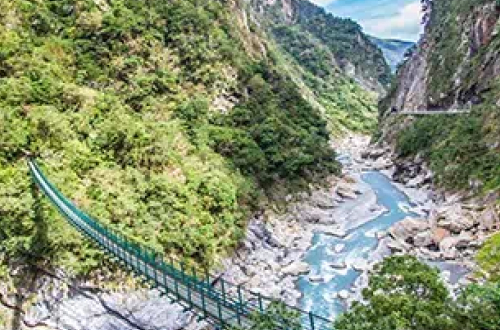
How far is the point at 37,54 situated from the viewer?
27.8 meters

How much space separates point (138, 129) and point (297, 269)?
30.1ft

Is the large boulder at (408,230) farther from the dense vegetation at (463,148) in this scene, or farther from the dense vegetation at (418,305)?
the dense vegetation at (418,305)

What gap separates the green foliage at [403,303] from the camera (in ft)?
26.4

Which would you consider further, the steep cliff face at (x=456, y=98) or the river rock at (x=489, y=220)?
the steep cliff face at (x=456, y=98)

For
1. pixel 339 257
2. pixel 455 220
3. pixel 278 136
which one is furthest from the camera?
pixel 278 136

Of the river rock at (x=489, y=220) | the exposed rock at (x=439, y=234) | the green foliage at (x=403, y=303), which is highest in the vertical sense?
the green foliage at (x=403, y=303)

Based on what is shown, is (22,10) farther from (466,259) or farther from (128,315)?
(466,259)

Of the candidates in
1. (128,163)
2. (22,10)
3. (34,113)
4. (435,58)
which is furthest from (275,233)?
(435,58)

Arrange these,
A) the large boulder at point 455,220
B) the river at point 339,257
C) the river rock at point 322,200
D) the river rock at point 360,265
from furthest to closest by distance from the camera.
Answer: the river rock at point 322,200 → the large boulder at point 455,220 → the river rock at point 360,265 → the river at point 339,257

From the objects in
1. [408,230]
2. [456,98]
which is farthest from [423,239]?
[456,98]

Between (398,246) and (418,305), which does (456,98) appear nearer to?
(398,246)

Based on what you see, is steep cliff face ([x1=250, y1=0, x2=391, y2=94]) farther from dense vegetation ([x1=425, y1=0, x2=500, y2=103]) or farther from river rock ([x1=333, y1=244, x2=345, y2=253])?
river rock ([x1=333, y1=244, x2=345, y2=253])

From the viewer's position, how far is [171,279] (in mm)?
15227

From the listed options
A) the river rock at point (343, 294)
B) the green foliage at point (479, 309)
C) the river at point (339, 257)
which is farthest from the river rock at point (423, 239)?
the green foliage at point (479, 309)
